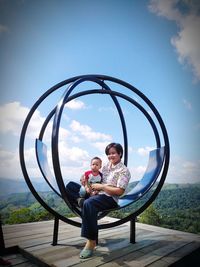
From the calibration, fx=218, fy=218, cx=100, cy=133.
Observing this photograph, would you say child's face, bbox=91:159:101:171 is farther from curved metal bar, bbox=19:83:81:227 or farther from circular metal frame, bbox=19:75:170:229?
curved metal bar, bbox=19:83:81:227

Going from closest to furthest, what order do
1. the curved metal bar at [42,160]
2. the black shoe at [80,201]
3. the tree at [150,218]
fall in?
1. the black shoe at [80,201]
2. the curved metal bar at [42,160]
3. the tree at [150,218]

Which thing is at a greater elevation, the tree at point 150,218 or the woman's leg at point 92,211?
the woman's leg at point 92,211

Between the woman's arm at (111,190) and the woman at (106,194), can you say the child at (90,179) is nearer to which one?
the woman at (106,194)

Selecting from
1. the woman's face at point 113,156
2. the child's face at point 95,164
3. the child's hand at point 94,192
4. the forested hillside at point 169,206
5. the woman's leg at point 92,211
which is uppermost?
the woman's face at point 113,156

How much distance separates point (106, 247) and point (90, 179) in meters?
0.88

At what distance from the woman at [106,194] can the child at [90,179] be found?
0.26ft

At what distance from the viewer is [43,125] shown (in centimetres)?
341

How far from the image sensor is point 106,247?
108 inches

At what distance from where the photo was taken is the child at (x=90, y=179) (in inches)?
104

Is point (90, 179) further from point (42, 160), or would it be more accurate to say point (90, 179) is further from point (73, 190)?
point (42, 160)

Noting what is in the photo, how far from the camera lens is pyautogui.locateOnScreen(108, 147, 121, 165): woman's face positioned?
9.12ft

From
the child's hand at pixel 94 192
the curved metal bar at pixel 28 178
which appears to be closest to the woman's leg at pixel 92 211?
the child's hand at pixel 94 192

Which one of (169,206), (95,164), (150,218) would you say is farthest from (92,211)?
(169,206)

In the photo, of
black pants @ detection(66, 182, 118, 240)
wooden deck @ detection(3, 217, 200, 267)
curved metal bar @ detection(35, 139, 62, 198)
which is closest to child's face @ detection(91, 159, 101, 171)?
black pants @ detection(66, 182, 118, 240)
